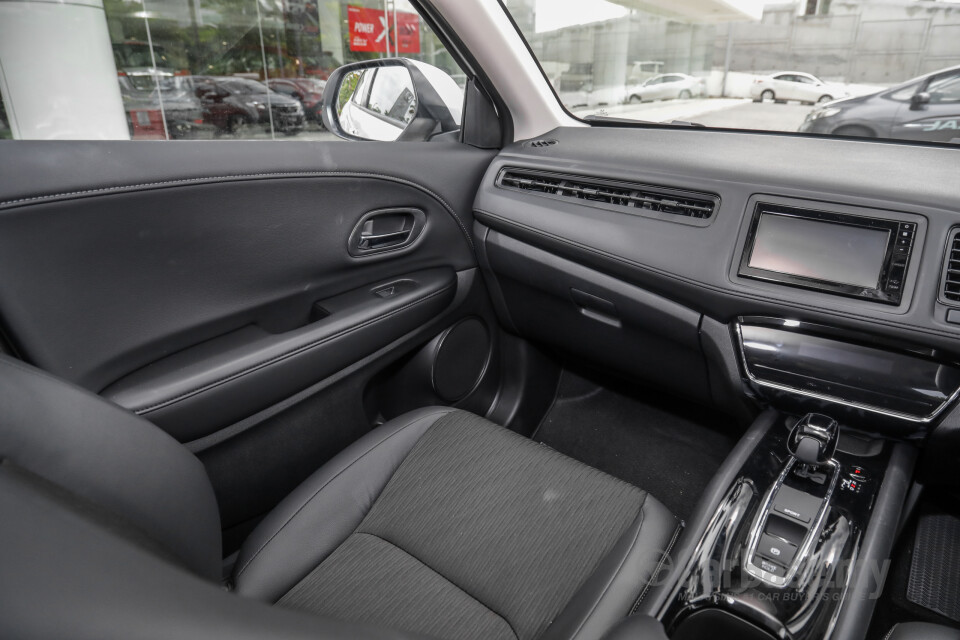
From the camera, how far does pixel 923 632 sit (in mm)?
845

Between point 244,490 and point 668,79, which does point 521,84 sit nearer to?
point 668,79

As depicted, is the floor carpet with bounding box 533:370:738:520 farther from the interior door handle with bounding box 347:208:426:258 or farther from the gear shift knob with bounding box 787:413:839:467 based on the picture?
the interior door handle with bounding box 347:208:426:258

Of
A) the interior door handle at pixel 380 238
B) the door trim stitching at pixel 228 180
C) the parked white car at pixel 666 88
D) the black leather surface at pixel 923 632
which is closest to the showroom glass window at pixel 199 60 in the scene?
the door trim stitching at pixel 228 180

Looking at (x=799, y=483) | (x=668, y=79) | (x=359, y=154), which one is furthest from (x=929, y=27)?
(x=359, y=154)

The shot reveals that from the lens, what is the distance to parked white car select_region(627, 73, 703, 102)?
74.6 inches

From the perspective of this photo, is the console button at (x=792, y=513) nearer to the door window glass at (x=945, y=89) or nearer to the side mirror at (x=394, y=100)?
the door window glass at (x=945, y=89)

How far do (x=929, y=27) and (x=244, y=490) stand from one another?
1893 millimetres

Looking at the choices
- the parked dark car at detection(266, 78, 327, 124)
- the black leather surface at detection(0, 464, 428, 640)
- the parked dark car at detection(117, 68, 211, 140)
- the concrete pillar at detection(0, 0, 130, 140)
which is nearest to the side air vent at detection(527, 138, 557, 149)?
the parked dark car at detection(266, 78, 327, 124)

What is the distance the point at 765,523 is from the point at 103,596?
107cm

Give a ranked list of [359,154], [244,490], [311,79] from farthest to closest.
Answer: [311,79] → [359,154] → [244,490]

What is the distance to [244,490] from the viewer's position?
138 centimetres

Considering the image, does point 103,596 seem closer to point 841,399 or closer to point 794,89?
point 841,399

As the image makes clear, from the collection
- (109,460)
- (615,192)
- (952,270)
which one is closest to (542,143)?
(615,192)

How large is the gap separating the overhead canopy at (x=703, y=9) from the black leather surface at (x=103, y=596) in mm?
1865
